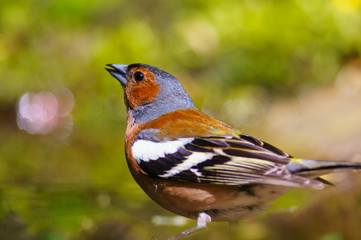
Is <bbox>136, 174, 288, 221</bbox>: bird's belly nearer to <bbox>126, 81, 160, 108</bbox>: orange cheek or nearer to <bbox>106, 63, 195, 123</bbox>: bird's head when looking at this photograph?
<bbox>106, 63, 195, 123</bbox>: bird's head

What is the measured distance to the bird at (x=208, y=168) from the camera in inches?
112

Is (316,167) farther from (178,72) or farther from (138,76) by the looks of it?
(178,72)

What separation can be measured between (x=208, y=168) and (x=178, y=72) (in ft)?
15.2

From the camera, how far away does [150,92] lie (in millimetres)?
3594

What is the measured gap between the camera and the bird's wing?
2.82 m

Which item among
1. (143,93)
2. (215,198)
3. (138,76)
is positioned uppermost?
(138,76)

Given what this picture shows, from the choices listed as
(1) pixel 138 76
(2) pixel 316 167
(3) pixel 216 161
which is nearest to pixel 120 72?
(1) pixel 138 76

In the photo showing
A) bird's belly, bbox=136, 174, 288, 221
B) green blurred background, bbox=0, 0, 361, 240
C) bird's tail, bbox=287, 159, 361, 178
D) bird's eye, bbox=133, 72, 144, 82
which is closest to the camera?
bird's tail, bbox=287, 159, 361, 178

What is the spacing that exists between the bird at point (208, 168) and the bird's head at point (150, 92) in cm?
18

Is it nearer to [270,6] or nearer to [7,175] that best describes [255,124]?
[270,6]

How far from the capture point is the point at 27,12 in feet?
26.6

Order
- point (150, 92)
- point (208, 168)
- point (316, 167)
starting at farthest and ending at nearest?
point (150, 92)
point (208, 168)
point (316, 167)

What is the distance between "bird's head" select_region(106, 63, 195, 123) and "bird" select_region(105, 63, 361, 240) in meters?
0.18

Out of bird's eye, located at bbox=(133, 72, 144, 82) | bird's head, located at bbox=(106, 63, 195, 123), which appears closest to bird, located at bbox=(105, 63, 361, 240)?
bird's head, located at bbox=(106, 63, 195, 123)
